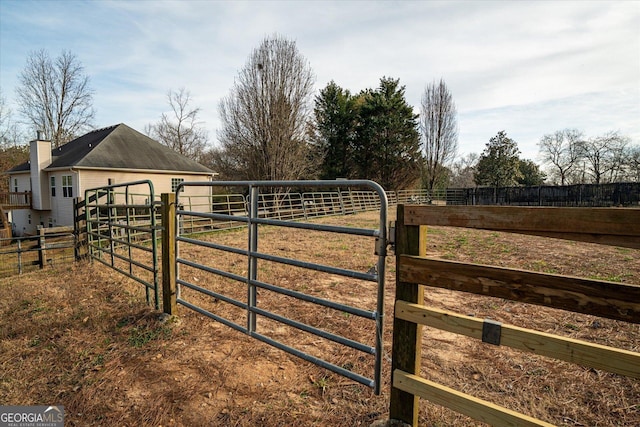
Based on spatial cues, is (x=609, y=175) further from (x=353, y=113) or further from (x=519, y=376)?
(x=519, y=376)

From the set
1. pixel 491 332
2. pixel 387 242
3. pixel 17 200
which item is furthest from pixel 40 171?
pixel 491 332

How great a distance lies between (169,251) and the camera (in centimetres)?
386

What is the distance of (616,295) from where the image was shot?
1399mm

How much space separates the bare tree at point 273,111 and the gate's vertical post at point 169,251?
1644 centimetres

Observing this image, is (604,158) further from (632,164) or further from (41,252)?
(41,252)

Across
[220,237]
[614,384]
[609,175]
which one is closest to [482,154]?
[609,175]

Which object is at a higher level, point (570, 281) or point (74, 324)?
point (570, 281)

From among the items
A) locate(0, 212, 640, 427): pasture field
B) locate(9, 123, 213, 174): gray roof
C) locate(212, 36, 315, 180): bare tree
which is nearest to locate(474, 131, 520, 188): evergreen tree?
locate(212, 36, 315, 180): bare tree

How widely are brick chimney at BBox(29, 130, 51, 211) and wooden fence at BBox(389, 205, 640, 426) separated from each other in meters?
23.6

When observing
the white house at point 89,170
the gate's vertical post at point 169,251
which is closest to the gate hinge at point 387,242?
the gate's vertical post at point 169,251

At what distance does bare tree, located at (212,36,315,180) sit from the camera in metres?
20.2

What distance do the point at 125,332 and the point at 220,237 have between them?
24.1 feet

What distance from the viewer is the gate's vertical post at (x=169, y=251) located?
3838mm

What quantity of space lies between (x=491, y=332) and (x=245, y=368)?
82.8 inches
